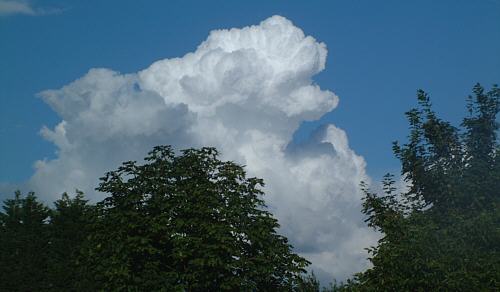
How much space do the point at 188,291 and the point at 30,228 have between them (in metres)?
32.4

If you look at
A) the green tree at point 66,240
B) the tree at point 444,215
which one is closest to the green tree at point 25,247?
the green tree at point 66,240

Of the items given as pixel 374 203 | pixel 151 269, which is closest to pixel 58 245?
pixel 151 269

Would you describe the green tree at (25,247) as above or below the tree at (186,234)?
above

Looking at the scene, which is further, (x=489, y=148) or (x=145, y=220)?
(x=489, y=148)

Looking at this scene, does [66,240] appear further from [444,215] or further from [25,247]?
[444,215]

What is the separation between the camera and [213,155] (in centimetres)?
4044

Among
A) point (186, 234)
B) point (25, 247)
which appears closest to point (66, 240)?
point (25, 247)

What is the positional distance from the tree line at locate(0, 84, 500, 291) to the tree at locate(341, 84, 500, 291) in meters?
0.07

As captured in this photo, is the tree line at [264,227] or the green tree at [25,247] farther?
the green tree at [25,247]

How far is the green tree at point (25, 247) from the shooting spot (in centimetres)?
5500

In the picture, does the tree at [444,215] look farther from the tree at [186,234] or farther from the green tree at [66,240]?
the green tree at [66,240]

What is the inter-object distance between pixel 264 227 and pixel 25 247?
29414 millimetres

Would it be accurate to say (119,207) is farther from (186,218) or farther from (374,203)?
(374,203)

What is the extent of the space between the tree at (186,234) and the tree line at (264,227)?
7 centimetres
